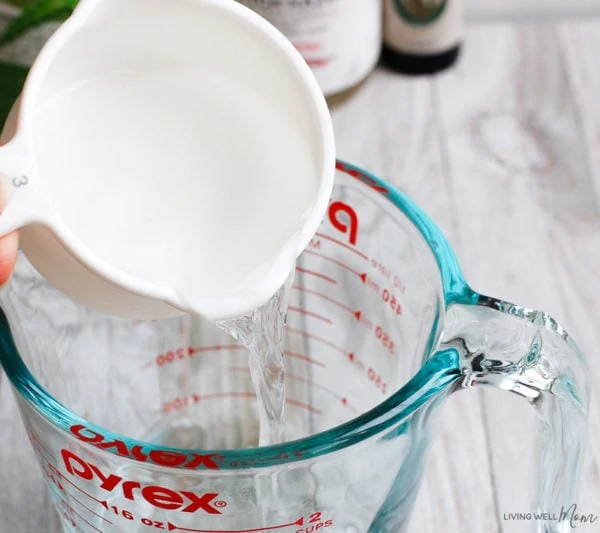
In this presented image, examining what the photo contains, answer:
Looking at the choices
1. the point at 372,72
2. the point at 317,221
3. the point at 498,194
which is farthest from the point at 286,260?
the point at 372,72

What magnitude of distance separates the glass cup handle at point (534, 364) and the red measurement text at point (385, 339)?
148 millimetres

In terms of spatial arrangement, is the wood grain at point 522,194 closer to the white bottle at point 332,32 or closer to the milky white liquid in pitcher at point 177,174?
the white bottle at point 332,32

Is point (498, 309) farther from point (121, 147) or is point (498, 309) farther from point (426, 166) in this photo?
point (426, 166)

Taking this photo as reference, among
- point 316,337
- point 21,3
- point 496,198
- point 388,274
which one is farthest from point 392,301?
point 21,3

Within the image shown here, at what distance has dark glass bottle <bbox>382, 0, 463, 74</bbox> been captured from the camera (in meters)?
1.04

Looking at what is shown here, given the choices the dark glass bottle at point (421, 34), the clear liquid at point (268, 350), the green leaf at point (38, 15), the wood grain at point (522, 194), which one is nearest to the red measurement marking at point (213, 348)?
the clear liquid at point (268, 350)

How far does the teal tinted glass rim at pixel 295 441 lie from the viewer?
1.63 ft

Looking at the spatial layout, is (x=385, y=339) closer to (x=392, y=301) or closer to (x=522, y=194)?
(x=392, y=301)

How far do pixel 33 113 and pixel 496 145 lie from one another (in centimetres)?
62

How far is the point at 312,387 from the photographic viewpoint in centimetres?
79

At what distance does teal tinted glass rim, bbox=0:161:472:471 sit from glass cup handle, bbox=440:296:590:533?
0.01 m

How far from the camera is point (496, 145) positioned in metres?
1.03

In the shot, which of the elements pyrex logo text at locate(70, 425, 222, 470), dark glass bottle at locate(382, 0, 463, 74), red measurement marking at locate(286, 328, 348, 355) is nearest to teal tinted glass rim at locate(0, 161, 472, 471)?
pyrex logo text at locate(70, 425, 222, 470)

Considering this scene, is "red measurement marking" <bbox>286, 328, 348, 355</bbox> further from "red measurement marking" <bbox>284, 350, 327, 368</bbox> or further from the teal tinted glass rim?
the teal tinted glass rim
